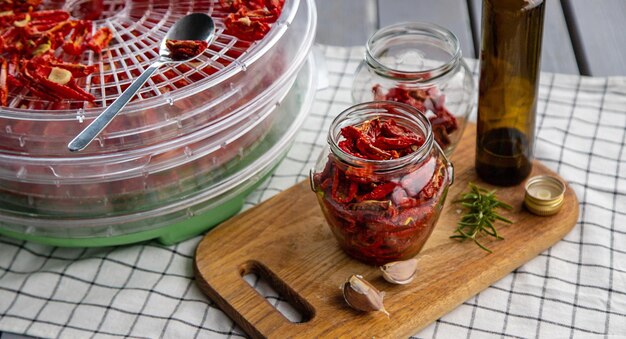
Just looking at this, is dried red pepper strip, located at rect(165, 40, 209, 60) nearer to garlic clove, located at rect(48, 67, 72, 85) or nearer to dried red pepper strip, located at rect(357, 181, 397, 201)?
garlic clove, located at rect(48, 67, 72, 85)

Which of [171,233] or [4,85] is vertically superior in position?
[4,85]

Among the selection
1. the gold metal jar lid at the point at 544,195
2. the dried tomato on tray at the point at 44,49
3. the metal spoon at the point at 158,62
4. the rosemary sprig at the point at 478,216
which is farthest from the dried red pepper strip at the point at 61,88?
the gold metal jar lid at the point at 544,195

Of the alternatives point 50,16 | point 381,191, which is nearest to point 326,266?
point 381,191

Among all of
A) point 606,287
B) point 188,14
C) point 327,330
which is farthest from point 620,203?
point 188,14

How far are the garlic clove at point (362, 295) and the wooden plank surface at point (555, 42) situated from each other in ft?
3.30

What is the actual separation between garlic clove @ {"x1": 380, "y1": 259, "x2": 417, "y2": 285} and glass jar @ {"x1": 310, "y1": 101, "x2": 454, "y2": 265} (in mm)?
37

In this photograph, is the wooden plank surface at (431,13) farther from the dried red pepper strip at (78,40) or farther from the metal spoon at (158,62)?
the dried red pepper strip at (78,40)

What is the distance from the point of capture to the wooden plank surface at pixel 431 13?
8.45 ft

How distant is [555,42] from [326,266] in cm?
109

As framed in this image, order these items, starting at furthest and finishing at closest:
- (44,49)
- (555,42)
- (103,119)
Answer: (555,42) < (44,49) < (103,119)

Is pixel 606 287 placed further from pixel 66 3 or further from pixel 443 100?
pixel 66 3

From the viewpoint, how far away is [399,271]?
5.66ft

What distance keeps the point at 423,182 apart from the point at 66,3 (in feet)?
3.08

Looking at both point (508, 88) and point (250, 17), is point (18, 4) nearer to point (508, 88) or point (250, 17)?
point (250, 17)
